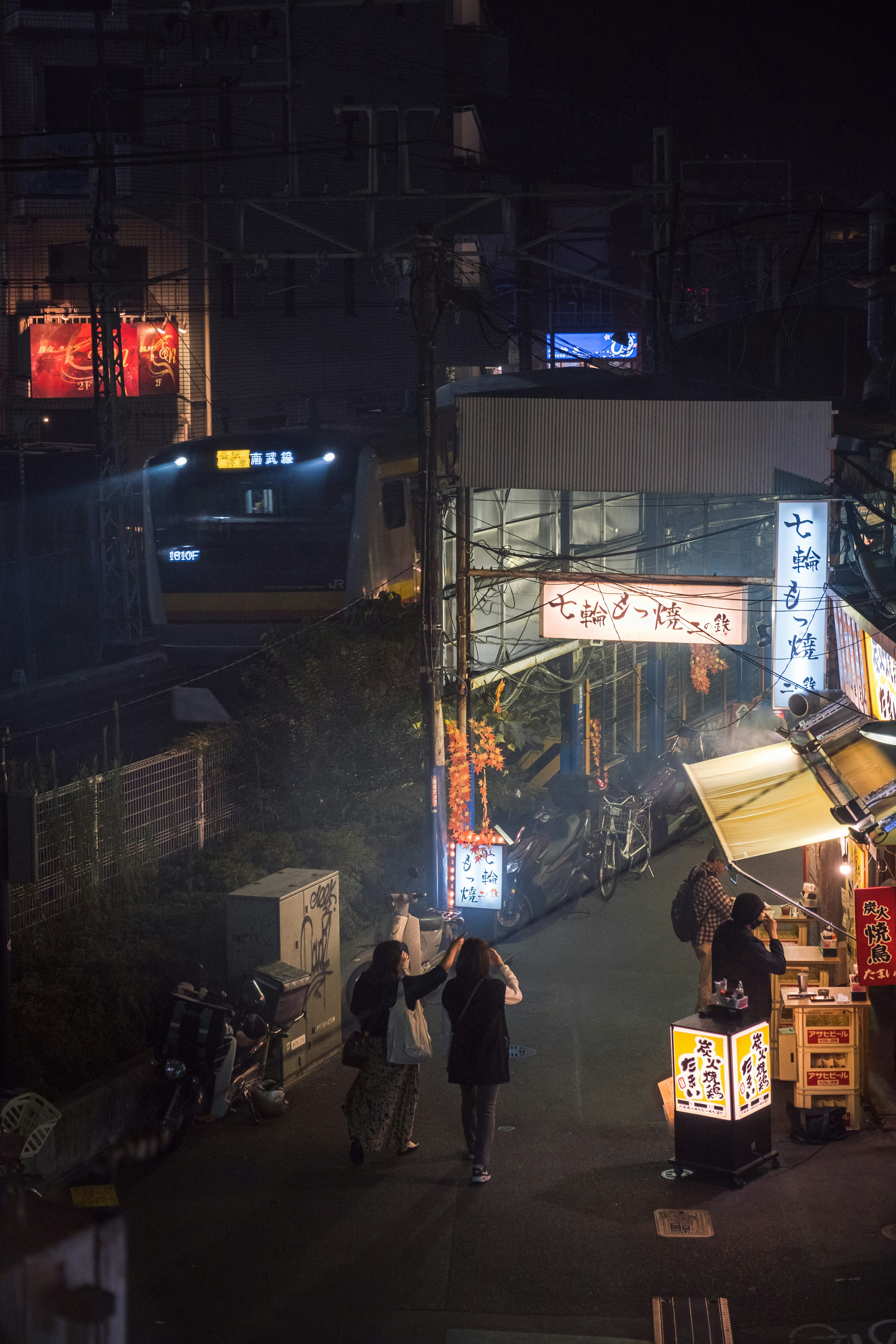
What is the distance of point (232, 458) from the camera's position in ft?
56.0

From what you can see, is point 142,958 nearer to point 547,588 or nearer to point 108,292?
point 547,588

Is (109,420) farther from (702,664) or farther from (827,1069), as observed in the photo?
(827,1069)

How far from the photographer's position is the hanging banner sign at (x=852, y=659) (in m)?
11.9

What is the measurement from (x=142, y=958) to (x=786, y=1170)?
5165 mm

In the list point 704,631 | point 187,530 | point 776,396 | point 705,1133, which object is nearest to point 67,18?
point 187,530

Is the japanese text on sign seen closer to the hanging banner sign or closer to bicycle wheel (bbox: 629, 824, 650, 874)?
the hanging banner sign

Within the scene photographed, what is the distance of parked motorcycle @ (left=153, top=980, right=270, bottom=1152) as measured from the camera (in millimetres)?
9391

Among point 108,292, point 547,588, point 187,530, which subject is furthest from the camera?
point 108,292

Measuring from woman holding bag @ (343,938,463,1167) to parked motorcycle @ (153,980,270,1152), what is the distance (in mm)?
993

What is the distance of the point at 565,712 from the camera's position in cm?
2078

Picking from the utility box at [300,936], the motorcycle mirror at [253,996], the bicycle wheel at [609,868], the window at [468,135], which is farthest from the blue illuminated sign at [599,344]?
the motorcycle mirror at [253,996]

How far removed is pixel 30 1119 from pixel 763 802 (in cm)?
624

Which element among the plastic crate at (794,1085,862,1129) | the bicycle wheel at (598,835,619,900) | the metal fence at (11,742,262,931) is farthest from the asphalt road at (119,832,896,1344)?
the bicycle wheel at (598,835,619,900)

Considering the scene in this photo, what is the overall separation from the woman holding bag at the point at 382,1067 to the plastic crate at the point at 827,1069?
8.51 ft
